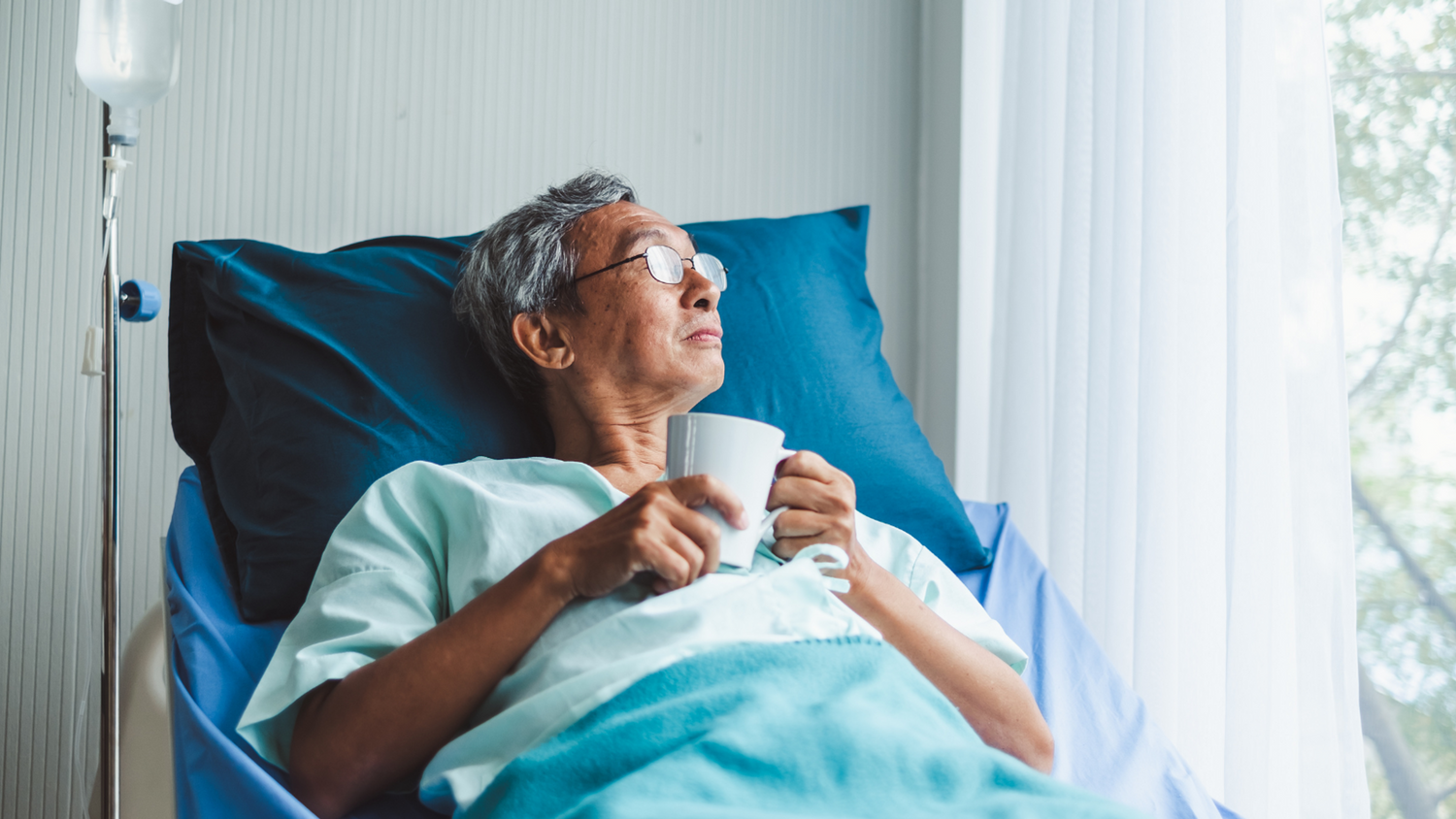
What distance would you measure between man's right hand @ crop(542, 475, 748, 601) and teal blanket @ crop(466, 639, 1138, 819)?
0.29 feet

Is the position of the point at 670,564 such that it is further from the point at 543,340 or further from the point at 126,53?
the point at 126,53

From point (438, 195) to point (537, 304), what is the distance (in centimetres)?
73

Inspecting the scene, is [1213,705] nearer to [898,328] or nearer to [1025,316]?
[1025,316]

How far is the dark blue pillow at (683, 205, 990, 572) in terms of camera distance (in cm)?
154

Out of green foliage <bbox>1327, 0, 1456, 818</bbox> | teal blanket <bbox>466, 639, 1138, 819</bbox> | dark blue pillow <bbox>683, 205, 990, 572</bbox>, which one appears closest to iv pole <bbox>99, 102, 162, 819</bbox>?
teal blanket <bbox>466, 639, 1138, 819</bbox>

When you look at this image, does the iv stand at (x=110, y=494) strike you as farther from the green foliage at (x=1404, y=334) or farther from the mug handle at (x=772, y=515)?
the green foliage at (x=1404, y=334)

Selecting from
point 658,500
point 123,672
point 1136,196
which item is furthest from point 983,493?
point 123,672

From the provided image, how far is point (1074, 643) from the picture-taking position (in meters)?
1.40

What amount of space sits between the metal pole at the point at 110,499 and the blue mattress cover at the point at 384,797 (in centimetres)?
6

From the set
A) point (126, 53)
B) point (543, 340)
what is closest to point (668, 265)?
point (543, 340)

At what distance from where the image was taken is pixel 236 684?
1126 mm

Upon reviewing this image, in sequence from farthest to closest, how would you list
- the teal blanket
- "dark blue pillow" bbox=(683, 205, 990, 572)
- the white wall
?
the white wall < "dark blue pillow" bbox=(683, 205, 990, 572) < the teal blanket

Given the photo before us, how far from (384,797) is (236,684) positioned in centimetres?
25

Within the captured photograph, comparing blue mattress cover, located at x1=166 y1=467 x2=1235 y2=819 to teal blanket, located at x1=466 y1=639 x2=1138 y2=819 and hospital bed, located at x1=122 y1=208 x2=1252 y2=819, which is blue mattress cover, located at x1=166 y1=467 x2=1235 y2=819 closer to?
hospital bed, located at x1=122 y1=208 x2=1252 y2=819
